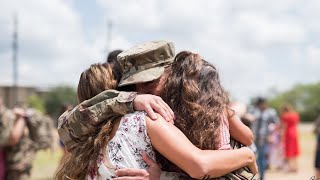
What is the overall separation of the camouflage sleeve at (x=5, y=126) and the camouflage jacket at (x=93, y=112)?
4.44m

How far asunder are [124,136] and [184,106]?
282 millimetres

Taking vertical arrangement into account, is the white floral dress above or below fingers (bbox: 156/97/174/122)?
below

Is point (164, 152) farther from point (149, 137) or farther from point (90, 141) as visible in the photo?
point (90, 141)

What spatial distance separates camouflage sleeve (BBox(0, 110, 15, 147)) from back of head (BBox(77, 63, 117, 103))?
4378 millimetres

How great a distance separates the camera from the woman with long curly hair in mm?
2590

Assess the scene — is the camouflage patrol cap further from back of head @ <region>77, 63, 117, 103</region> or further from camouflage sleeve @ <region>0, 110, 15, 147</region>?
camouflage sleeve @ <region>0, 110, 15, 147</region>

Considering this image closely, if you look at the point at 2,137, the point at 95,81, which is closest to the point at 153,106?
the point at 95,81

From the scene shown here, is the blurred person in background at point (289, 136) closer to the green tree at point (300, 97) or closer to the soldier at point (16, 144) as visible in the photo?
the soldier at point (16, 144)

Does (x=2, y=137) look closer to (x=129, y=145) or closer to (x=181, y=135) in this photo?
(x=129, y=145)

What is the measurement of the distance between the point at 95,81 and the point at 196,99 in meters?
0.57

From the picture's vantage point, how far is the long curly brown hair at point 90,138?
2801 millimetres

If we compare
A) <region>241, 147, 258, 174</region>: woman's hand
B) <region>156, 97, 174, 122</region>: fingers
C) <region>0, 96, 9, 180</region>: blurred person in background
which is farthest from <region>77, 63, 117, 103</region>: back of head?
<region>0, 96, 9, 180</region>: blurred person in background

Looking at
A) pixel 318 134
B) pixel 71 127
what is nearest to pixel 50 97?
pixel 318 134

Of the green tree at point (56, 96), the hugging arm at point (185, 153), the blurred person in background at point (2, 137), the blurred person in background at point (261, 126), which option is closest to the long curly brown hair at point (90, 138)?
the hugging arm at point (185, 153)
